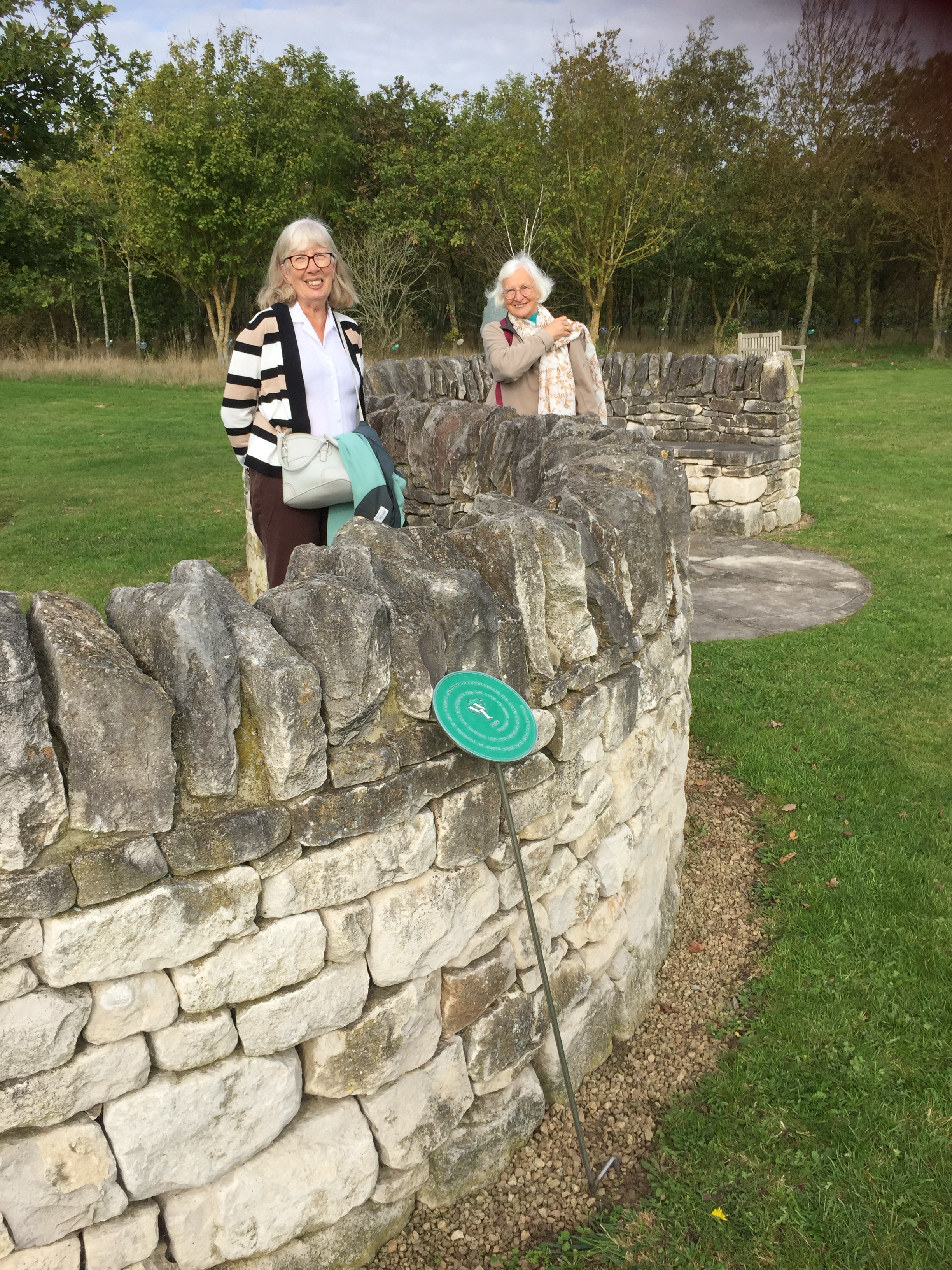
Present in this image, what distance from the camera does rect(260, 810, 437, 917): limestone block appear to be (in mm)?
2398

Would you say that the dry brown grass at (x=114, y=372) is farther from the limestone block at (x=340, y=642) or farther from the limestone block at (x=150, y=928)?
the limestone block at (x=150, y=928)

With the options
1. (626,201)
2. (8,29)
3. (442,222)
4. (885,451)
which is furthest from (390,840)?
(442,222)

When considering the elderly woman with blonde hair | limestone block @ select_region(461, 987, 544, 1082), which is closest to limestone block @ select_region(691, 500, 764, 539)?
the elderly woman with blonde hair

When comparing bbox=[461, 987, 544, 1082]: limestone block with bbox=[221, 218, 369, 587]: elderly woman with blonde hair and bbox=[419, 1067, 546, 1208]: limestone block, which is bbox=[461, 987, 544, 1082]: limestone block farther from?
bbox=[221, 218, 369, 587]: elderly woman with blonde hair

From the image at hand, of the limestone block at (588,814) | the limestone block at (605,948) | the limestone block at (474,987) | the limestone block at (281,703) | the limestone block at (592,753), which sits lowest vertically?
the limestone block at (605,948)

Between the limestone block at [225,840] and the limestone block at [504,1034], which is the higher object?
the limestone block at [225,840]

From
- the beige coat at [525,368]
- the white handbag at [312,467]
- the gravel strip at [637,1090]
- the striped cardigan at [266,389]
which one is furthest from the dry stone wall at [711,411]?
the gravel strip at [637,1090]

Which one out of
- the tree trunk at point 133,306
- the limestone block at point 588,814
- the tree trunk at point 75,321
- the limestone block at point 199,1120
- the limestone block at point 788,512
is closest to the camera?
the limestone block at point 199,1120

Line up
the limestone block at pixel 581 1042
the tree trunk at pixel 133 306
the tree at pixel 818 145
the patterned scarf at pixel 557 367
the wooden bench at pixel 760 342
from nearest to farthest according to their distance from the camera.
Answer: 1. the limestone block at pixel 581 1042
2. the patterned scarf at pixel 557 367
3. the tree at pixel 818 145
4. the wooden bench at pixel 760 342
5. the tree trunk at pixel 133 306

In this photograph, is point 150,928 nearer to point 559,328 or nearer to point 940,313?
point 559,328

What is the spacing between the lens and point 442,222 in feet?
113

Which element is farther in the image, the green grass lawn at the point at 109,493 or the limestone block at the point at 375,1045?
the green grass lawn at the point at 109,493

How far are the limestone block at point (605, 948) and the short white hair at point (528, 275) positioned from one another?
402 cm

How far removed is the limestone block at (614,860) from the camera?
135 inches
